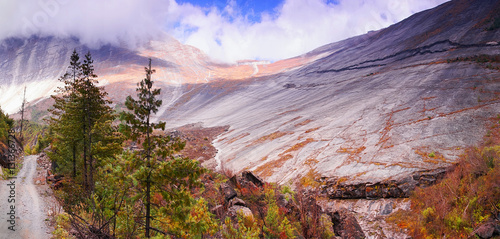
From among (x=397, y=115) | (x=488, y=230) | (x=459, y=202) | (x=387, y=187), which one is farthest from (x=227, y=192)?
(x=397, y=115)

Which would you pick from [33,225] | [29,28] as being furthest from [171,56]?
[33,225]

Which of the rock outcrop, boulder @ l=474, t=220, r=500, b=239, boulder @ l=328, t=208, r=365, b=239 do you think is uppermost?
boulder @ l=474, t=220, r=500, b=239

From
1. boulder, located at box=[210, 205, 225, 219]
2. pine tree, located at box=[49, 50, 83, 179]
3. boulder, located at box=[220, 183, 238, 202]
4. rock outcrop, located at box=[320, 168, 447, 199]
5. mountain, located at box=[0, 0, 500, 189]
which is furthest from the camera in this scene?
pine tree, located at box=[49, 50, 83, 179]

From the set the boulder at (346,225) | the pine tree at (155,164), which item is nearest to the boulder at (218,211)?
the pine tree at (155,164)

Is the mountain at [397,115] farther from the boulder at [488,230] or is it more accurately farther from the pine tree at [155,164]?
the pine tree at [155,164]

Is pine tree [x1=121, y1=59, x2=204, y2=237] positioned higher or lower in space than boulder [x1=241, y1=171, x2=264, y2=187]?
higher

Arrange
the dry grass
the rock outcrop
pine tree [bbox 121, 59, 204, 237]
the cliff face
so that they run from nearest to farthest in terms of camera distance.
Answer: pine tree [bbox 121, 59, 204, 237] < the dry grass < the rock outcrop < the cliff face

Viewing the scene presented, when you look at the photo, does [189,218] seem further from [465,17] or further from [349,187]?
[465,17]

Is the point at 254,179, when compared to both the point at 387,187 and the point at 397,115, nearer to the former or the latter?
the point at 387,187

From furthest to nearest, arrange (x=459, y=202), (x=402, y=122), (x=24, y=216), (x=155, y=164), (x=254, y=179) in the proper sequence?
1. (x=402, y=122)
2. (x=254, y=179)
3. (x=24, y=216)
4. (x=459, y=202)
5. (x=155, y=164)

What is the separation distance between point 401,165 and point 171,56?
11971 cm

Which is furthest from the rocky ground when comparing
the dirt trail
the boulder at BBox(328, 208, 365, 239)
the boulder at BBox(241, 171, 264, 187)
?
the boulder at BBox(328, 208, 365, 239)

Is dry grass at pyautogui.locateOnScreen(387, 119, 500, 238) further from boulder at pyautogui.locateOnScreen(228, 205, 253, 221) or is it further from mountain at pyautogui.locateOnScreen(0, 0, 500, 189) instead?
boulder at pyautogui.locateOnScreen(228, 205, 253, 221)

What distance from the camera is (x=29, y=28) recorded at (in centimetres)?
13912
